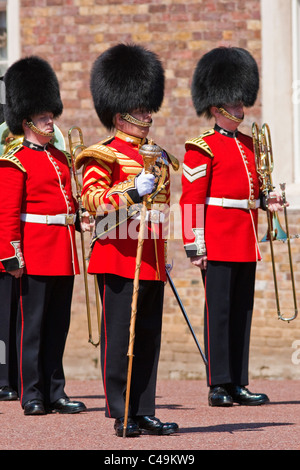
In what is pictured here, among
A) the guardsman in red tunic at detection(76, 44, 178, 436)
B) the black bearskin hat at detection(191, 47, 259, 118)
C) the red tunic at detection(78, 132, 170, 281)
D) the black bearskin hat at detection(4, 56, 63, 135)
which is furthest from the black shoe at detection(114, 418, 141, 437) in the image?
the black bearskin hat at detection(191, 47, 259, 118)

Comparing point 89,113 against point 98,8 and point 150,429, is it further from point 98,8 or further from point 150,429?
point 150,429

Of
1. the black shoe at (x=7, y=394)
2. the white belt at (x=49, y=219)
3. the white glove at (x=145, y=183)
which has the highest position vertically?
the white glove at (x=145, y=183)

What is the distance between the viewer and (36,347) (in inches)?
270

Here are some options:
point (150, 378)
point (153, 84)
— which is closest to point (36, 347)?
point (150, 378)

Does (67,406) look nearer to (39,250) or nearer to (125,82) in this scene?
(39,250)

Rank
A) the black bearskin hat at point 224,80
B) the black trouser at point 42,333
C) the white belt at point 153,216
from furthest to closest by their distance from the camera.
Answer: the black bearskin hat at point 224,80
the black trouser at point 42,333
the white belt at point 153,216

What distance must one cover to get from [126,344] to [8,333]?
190 centimetres

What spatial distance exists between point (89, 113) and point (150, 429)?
14.0 ft

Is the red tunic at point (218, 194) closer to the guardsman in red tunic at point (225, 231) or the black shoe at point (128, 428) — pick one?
the guardsman in red tunic at point (225, 231)

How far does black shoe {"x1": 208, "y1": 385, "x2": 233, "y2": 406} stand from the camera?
7.06 metres

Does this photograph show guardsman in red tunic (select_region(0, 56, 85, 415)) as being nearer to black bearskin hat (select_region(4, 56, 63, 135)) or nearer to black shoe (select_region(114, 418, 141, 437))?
black bearskin hat (select_region(4, 56, 63, 135))

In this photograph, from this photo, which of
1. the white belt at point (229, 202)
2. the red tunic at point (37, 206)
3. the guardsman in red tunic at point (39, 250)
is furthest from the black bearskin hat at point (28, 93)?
the white belt at point (229, 202)

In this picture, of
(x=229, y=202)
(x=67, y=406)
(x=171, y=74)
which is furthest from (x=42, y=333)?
(x=171, y=74)

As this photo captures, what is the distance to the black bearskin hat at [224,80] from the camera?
7332 mm
